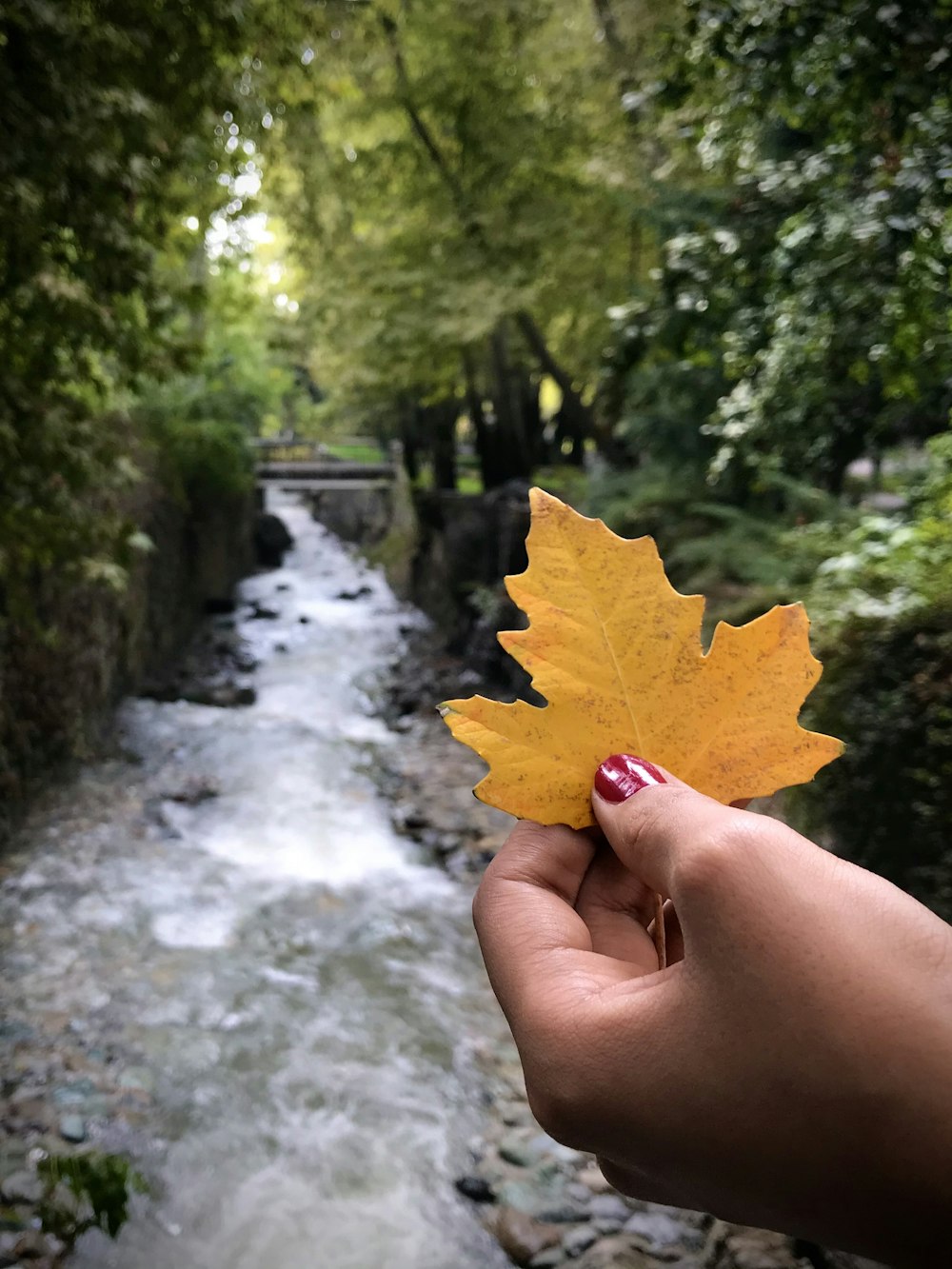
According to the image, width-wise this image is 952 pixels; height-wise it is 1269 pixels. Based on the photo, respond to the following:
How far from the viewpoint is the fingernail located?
0.95 meters

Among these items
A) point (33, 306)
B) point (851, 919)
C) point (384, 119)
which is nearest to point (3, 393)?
point (33, 306)

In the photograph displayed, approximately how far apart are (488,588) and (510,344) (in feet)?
18.6

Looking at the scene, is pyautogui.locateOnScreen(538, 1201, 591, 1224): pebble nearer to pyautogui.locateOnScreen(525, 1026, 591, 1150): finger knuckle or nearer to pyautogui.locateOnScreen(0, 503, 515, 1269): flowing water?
pyautogui.locateOnScreen(0, 503, 515, 1269): flowing water

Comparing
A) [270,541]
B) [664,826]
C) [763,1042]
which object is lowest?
[270,541]

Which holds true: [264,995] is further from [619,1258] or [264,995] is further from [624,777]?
[624,777]

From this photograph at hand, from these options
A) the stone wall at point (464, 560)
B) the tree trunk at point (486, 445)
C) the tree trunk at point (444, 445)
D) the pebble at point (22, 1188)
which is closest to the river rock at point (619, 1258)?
the pebble at point (22, 1188)

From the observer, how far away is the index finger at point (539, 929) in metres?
0.88

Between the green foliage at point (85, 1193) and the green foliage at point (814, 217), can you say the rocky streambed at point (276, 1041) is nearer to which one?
the green foliage at point (85, 1193)

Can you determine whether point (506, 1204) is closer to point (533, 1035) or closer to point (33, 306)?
point (533, 1035)

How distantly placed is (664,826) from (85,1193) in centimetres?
411

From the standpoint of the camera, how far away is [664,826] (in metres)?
0.86

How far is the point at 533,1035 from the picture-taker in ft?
2.81

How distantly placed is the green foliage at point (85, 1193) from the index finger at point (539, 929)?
374cm

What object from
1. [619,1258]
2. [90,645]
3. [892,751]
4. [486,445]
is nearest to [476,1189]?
[619,1258]
